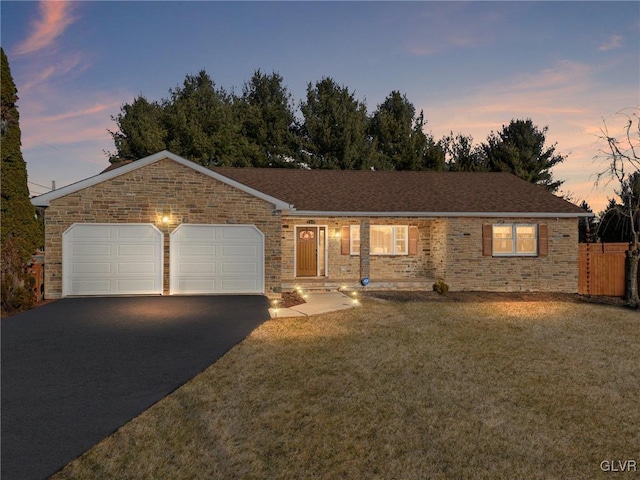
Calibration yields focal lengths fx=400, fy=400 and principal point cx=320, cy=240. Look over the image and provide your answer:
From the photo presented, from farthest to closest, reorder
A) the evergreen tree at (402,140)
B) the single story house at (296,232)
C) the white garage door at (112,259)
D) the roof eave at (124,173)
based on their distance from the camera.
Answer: the evergreen tree at (402,140) → the single story house at (296,232) → the white garage door at (112,259) → the roof eave at (124,173)

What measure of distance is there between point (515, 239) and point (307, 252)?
27.2 feet

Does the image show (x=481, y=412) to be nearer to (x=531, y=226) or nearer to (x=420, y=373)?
(x=420, y=373)

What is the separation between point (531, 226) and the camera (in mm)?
15859

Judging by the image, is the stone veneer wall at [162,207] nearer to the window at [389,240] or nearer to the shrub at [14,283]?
the shrub at [14,283]

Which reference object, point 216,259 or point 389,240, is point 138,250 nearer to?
point 216,259

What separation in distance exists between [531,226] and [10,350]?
16.6 metres

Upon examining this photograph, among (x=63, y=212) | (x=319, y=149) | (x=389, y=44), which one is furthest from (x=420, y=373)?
(x=319, y=149)

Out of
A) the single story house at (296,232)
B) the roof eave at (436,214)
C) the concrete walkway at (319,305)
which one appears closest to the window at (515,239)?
the single story house at (296,232)

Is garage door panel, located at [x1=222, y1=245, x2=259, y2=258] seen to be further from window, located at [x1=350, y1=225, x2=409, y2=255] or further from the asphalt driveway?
window, located at [x1=350, y1=225, x2=409, y2=255]

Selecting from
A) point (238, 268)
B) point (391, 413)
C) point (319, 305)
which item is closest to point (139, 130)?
point (238, 268)

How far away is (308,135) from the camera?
3122cm

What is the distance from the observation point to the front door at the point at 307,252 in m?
16.4

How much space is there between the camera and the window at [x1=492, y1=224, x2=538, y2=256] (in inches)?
622

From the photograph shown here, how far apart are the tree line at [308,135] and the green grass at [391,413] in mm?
22738
